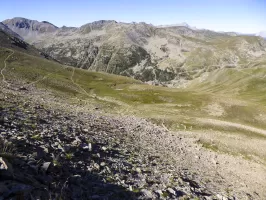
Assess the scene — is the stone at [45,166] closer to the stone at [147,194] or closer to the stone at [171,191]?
the stone at [147,194]

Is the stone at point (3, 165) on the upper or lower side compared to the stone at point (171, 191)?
upper

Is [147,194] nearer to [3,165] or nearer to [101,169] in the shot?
[101,169]

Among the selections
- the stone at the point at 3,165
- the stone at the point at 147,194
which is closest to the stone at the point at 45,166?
the stone at the point at 3,165

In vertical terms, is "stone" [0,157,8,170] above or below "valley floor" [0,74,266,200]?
above

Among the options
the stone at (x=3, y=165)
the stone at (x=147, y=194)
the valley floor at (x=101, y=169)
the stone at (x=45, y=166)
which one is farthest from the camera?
the stone at (x=147, y=194)

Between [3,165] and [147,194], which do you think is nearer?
[3,165]

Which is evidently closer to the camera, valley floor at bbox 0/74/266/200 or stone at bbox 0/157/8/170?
stone at bbox 0/157/8/170

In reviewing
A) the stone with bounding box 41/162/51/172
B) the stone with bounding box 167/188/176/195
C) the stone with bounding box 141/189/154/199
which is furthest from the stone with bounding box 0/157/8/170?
the stone with bounding box 167/188/176/195

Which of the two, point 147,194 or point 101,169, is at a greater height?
point 101,169

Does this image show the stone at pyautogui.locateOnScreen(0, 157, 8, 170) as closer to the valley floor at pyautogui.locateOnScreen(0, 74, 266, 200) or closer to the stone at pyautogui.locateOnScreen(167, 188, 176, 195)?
the valley floor at pyautogui.locateOnScreen(0, 74, 266, 200)

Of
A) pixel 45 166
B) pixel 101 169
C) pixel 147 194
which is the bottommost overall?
pixel 147 194

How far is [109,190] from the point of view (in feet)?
48.7

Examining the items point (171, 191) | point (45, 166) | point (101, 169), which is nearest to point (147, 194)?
point (171, 191)

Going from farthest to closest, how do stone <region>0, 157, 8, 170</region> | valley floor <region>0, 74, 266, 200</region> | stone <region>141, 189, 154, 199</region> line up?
stone <region>141, 189, 154, 199</region>, valley floor <region>0, 74, 266, 200</region>, stone <region>0, 157, 8, 170</region>
